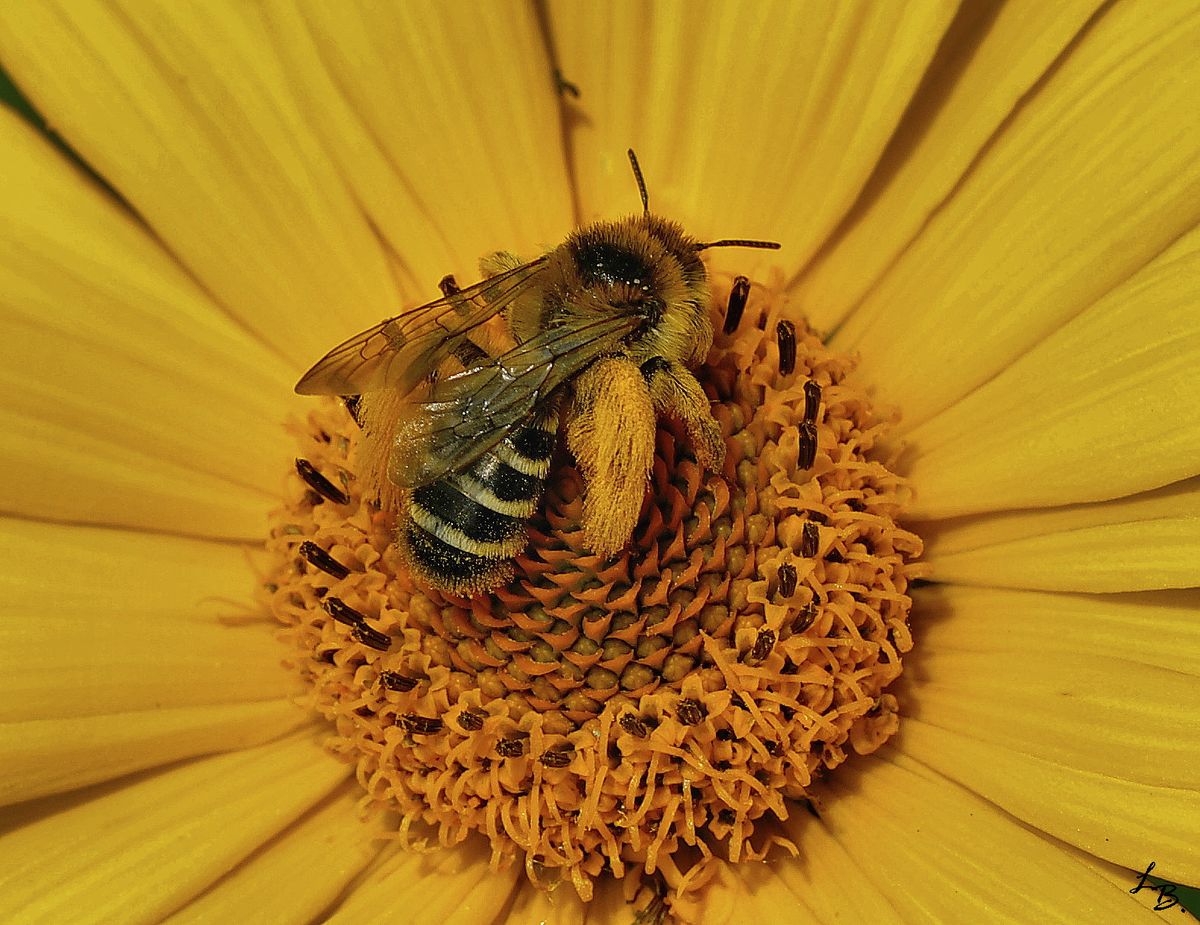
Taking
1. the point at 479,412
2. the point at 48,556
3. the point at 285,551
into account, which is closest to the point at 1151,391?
the point at 479,412

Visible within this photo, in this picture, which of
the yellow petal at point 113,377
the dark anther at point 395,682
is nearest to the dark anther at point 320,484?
the yellow petal at point 113,377

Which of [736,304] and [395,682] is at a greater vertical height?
[736,304]

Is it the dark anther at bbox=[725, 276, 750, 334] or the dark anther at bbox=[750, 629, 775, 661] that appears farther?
the dark anther at bbox=[725, 276, 750, 334]

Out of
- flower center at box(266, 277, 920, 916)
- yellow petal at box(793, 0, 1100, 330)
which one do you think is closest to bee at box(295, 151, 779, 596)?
flower center at box(266, 277, 920, 916)

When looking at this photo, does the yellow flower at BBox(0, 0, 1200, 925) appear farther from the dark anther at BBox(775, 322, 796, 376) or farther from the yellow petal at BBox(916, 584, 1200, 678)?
the dark anther at BBox(775, 322, 796, 376)

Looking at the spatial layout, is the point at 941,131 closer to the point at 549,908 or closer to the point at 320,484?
the point at 320,484

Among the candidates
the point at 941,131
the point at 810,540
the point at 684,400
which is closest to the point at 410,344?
the point at 684,400
